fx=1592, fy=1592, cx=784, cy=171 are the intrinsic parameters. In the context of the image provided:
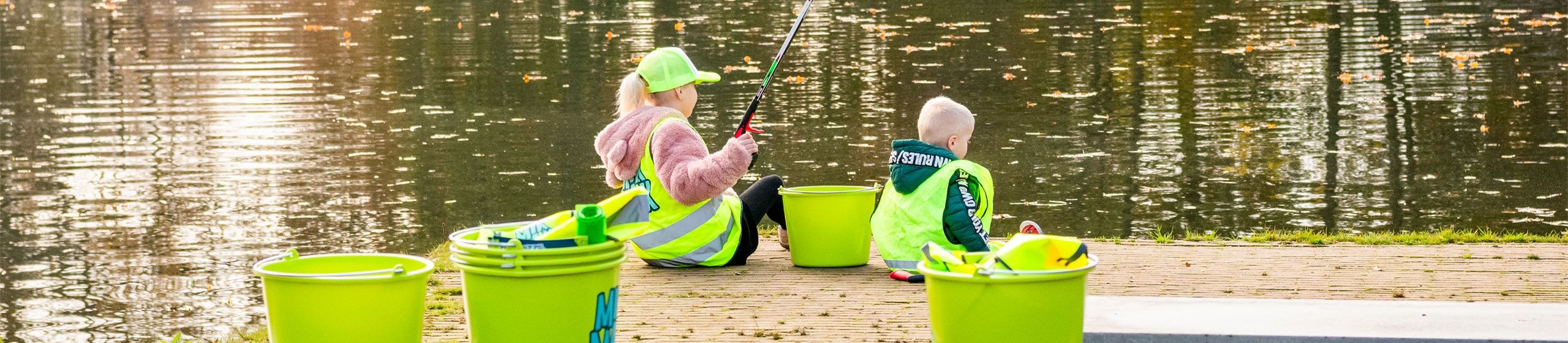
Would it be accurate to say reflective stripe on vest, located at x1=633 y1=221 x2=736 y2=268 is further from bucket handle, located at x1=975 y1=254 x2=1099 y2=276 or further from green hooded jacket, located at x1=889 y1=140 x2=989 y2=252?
bucket handle, located at x1=975 y1=254 x2=1099 y2=276

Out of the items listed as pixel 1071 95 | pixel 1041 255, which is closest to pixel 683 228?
pixel 1041 255

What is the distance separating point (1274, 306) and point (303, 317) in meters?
2.58

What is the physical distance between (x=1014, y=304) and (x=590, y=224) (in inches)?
41.9

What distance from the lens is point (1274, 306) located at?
4.39 meters

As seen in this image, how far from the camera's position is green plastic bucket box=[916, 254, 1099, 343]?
12.7 ft

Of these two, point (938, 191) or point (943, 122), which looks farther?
point (943, 122)

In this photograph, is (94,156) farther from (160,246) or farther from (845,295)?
A: (845,295)

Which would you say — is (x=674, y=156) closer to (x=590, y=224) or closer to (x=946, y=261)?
(x=590, y=224)

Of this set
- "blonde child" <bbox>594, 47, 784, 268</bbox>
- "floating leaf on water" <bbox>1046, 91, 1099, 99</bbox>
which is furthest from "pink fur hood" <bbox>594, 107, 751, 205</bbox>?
"floating leaf on water" <bbox>1046, 91, 1099, 99</bbox>

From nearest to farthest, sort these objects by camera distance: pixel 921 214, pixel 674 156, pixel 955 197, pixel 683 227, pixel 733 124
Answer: pixel 955 197, pixel 921 214, pixel 674 156, pixel 683 227, pixel 733 124

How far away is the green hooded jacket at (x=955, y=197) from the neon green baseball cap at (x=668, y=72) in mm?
802

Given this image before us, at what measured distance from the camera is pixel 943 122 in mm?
5562

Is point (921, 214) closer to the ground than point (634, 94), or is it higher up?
closer to the ground

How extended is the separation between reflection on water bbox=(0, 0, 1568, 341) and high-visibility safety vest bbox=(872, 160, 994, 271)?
7.53 feet
